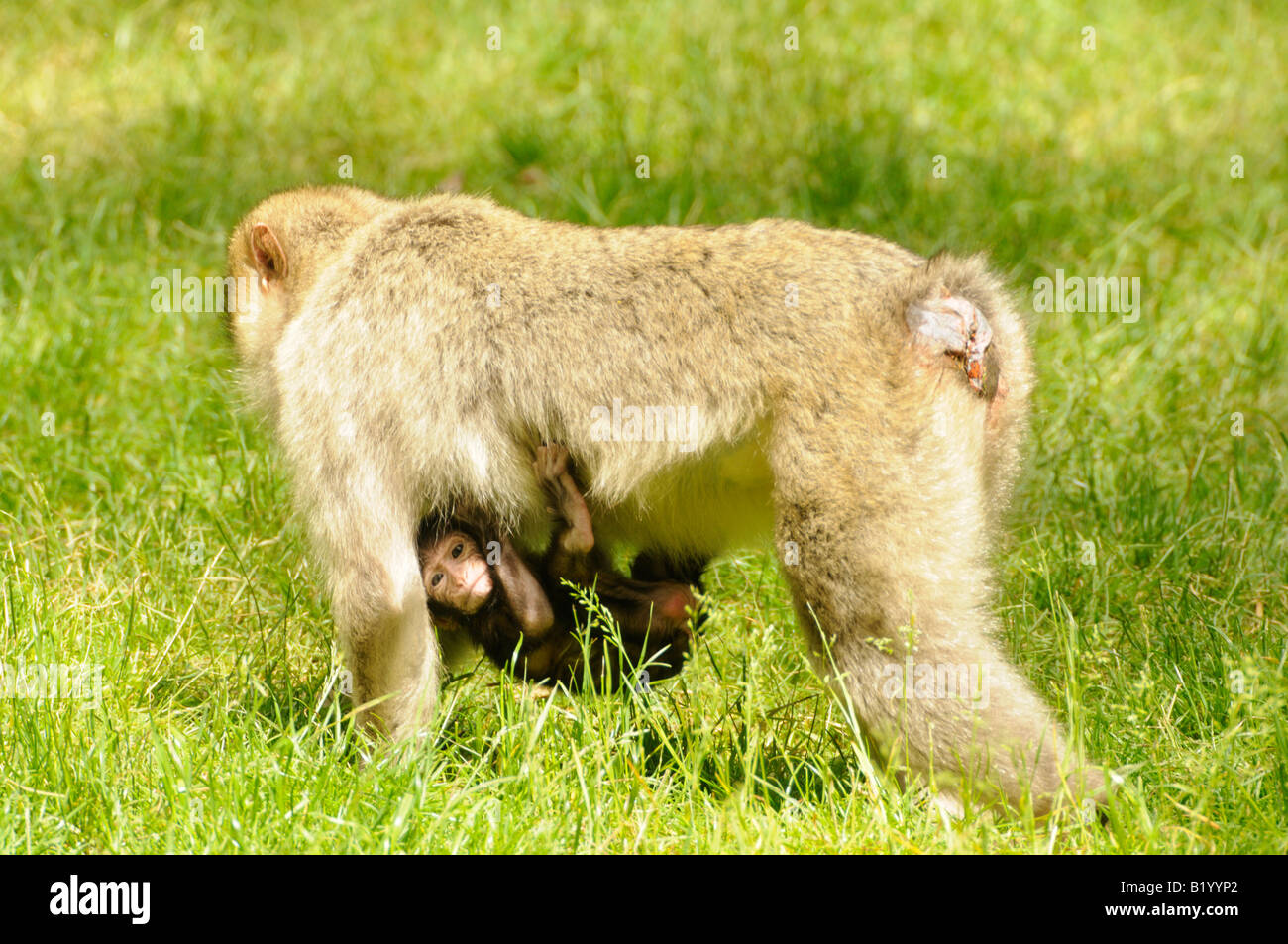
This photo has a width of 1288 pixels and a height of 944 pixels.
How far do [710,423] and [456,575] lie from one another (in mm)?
975

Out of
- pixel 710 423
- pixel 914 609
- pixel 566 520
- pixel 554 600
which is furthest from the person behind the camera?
pixel 554 600

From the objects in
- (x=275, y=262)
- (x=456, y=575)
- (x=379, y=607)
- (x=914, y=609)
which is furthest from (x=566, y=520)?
(x=275, y=262)

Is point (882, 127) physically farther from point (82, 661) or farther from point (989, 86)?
point (82, 661)

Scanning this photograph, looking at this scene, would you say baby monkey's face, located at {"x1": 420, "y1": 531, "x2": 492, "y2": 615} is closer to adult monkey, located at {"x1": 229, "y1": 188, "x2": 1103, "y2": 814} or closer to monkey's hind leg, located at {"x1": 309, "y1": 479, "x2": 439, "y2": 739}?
adult monkey, located at {"x1": 229, "y1": 188, "x2": 1103, "y2": 814}

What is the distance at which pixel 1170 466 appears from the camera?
562cm

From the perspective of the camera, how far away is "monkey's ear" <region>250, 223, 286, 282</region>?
4527mm

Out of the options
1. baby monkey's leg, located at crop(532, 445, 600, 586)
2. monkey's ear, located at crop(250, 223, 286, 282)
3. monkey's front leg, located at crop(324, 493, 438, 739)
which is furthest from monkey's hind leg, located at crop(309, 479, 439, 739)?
monkey's ear, located at crop(250, 223, 286, 282)

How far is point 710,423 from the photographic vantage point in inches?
150

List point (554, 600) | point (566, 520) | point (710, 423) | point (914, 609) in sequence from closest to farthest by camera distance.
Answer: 1. point (914, 609)
2. point (710, 423)
3. point (566, 520)
4. point (554, 600)

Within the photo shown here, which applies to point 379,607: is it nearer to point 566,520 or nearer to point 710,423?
point 566,520

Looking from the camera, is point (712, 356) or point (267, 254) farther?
point (267, 254)

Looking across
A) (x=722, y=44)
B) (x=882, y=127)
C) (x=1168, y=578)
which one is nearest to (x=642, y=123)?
(x=722, y=44)

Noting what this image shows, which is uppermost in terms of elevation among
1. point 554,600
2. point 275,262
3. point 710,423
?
point 275,262

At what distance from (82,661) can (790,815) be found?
2.07 m
